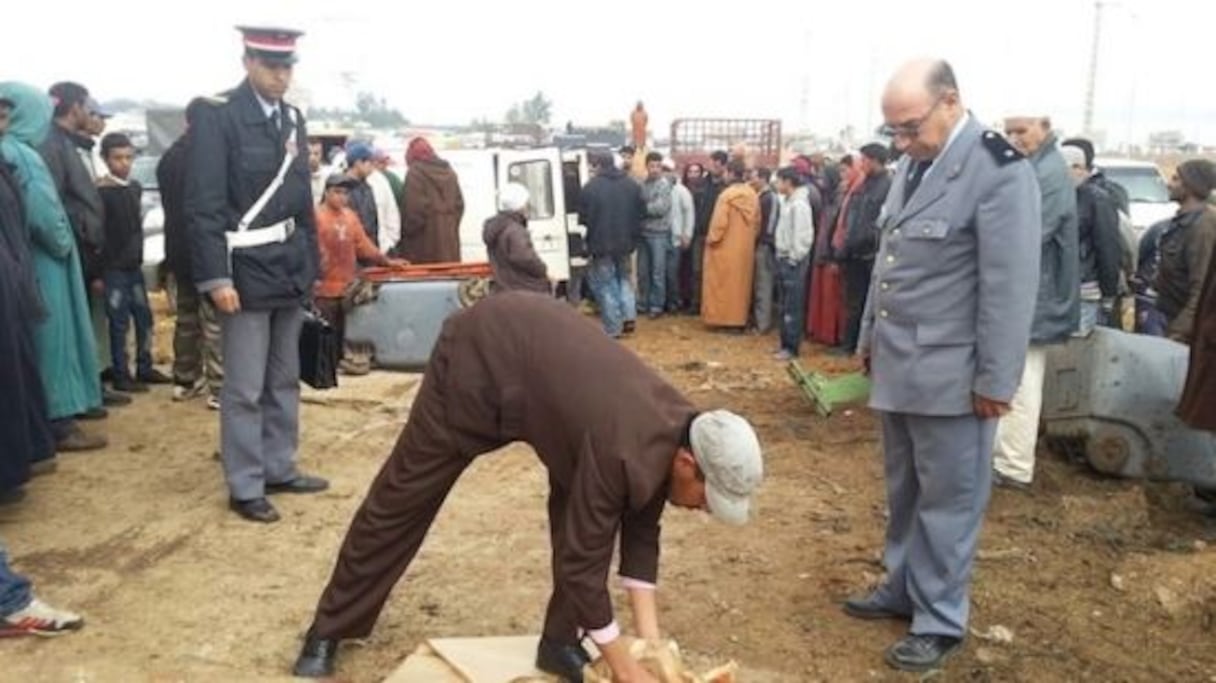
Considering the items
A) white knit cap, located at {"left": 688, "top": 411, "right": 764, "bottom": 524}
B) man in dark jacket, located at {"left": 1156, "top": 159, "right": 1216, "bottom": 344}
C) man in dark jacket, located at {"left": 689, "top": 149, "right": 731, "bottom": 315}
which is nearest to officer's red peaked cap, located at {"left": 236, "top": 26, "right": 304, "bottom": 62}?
white knit cap, located at {"left": 688, "top": 411, "right": 764, "bottom": 524}

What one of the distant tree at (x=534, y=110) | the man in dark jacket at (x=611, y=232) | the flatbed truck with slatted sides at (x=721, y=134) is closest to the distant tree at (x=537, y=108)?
the distant tree at (x=534, y=110)

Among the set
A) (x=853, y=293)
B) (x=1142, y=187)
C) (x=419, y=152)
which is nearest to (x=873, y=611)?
(x=853, y=293)

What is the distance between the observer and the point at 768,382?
8.72m

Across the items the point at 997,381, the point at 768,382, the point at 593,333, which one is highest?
the point at 593,333

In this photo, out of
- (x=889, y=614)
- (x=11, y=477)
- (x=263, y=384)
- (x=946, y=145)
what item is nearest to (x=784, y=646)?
(x=889, y=614)

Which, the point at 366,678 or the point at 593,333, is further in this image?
the point at 366,678

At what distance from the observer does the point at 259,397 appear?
188 inches

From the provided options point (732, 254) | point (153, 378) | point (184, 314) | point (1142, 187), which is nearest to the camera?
point (184, 314)

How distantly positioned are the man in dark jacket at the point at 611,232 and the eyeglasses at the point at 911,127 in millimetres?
7104

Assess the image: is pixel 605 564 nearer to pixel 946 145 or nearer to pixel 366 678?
pixel 366 678

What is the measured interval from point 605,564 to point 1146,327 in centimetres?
704

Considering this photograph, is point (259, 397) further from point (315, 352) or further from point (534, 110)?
point (534, 110)

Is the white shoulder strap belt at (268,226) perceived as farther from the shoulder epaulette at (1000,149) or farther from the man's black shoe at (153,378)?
the man's black shoe at (153,378)

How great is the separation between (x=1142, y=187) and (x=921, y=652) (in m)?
13.0
